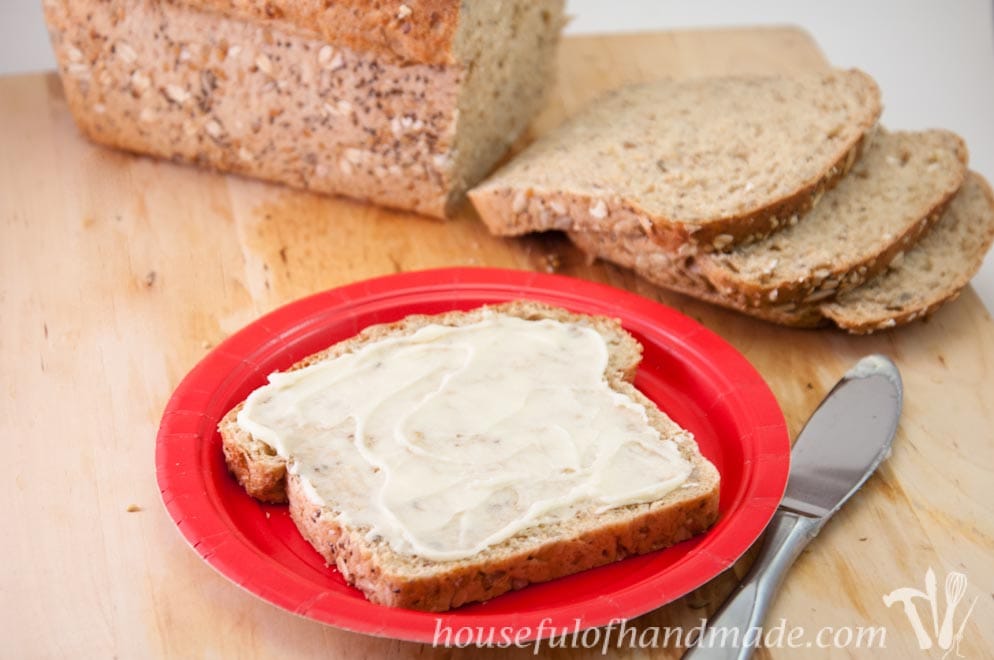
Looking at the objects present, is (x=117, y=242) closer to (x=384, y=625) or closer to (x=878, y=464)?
(x=384, y=625)

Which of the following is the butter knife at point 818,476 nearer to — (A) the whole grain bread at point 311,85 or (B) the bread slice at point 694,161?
(B) the bread slice at point 694,161

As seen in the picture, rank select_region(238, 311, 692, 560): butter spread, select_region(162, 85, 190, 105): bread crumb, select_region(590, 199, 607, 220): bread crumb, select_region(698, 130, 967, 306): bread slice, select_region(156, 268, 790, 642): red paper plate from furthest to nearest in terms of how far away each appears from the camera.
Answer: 1. select_region(162, 85, 190, 105): bread crumb
2. select_region(590, 199, 607, 220): bread crumb
3. select_region(698, 130, 967, 306): bread slice
4. select_region(238, 311, 692, 560): butter spread
5. select_region(156, 268, 790, 642): red paper plate

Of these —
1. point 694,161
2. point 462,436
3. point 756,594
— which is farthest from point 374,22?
point 756,594

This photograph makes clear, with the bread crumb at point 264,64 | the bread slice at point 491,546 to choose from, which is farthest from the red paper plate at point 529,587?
the bread crumb at point 264,64

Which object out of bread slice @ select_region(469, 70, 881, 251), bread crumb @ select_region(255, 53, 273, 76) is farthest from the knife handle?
bread crumb @ select_region(255, 53, 273, 76)

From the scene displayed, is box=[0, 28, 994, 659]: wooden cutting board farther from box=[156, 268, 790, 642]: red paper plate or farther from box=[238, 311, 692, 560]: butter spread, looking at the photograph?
box=[238, 311, 692, 560]: butter spread

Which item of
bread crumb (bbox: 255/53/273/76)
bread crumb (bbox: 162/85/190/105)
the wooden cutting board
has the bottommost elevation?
the wooden cutting board
